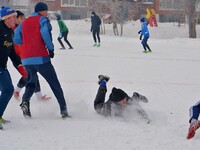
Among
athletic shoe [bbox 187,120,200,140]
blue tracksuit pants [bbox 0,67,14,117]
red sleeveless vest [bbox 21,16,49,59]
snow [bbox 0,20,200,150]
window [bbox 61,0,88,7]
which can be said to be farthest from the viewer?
window [bbox 61,0,88,7]

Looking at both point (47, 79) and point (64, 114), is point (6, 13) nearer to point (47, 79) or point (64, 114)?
point (47, 79)

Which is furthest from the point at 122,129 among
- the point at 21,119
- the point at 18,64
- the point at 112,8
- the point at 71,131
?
the point at 112,8

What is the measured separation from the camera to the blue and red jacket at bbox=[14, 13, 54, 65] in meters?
5.10

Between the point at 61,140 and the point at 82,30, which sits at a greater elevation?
the point at 82,30

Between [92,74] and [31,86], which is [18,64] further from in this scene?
[92,74]

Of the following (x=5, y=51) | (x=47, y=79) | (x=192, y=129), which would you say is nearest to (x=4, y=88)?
(x=5, y=51)

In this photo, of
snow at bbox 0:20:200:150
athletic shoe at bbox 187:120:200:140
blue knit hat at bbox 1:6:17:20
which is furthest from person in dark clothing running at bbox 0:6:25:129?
athletic shoe at bbox 187:120:200:140

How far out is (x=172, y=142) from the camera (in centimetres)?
→ 441

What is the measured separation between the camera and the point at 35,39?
5.22 m

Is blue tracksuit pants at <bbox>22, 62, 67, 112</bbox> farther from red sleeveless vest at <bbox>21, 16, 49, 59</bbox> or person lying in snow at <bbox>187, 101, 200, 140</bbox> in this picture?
person lying in snow at <bbox>187, 101, 200, 140</bbox>

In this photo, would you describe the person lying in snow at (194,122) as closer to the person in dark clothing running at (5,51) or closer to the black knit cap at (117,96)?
the black knit cap at (117,96)

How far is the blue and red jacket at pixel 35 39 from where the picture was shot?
5.10 metres

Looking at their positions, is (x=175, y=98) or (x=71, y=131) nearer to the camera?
(x=71, y=131)

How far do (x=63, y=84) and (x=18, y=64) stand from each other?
2327mm
